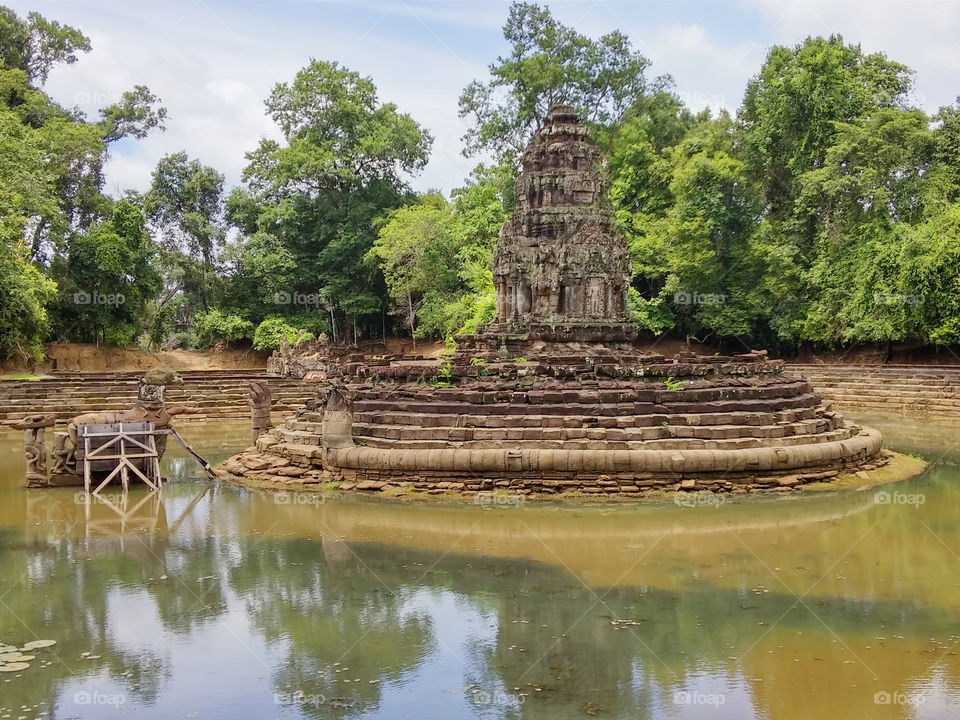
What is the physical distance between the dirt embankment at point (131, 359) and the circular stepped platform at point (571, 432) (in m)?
21.0

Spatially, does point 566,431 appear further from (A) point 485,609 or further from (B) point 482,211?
(B) point 482,211

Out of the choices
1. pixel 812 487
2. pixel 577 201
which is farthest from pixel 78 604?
pixel 577 201

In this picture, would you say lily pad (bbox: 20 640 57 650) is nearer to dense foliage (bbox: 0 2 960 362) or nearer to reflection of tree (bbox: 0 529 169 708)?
reflection of tree (bbox: 0 529 169 708)

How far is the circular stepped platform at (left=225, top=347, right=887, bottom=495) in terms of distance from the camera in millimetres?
12977

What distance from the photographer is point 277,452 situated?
50.8 feet

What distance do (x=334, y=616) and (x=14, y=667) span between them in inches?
98.5

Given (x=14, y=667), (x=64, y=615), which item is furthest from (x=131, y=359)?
(x=14, y=667)

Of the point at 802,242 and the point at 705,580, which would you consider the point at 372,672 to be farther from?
the point at 802,242

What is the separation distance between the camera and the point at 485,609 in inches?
326

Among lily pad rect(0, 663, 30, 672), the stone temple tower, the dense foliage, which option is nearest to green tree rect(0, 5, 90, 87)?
the dense foliage

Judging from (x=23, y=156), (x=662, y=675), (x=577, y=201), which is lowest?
(x=662, y=675)

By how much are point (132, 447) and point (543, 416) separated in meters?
6.38

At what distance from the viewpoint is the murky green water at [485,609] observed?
20.9ft

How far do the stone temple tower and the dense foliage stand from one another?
480 inches
